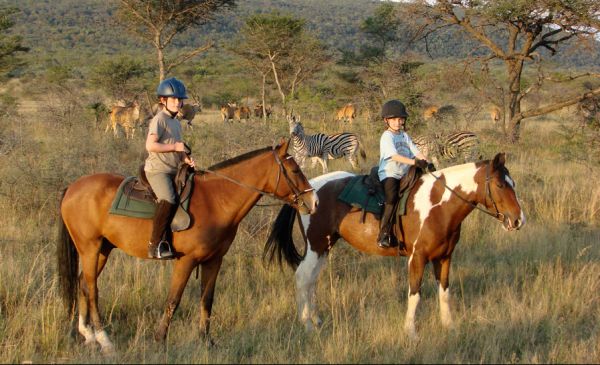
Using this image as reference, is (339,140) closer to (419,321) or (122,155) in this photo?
(122,155)

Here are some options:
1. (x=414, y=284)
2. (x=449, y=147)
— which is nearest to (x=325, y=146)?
(x=449, y=147)

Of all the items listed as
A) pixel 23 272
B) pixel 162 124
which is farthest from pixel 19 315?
pixel 162 124

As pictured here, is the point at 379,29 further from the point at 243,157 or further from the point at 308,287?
the point at 243,157

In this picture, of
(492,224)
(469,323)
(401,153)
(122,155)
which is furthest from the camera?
(122,155)

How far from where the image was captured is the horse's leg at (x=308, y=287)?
5461 millimetres

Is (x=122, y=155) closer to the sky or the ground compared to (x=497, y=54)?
closer to the ground

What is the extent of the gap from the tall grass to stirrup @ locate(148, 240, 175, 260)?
0.74m

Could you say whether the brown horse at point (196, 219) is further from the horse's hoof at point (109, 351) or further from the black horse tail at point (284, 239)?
the black horse tail at point (284, 239)

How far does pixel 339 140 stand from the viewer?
1543cm

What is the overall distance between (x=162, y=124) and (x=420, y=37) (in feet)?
47.1

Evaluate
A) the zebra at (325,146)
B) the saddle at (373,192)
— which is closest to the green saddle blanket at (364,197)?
the saddle at (373,192)

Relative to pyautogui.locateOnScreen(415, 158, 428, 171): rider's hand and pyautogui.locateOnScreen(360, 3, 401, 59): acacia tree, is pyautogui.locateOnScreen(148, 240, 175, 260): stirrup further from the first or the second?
pyautogui.locateOnScreen(360, 3, 401, 59): acacia tree

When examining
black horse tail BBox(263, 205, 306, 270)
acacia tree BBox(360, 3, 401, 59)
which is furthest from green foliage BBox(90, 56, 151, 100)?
black horse tail BBox(263, 205, 306, 270)

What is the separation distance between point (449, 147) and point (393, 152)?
8345 mm
